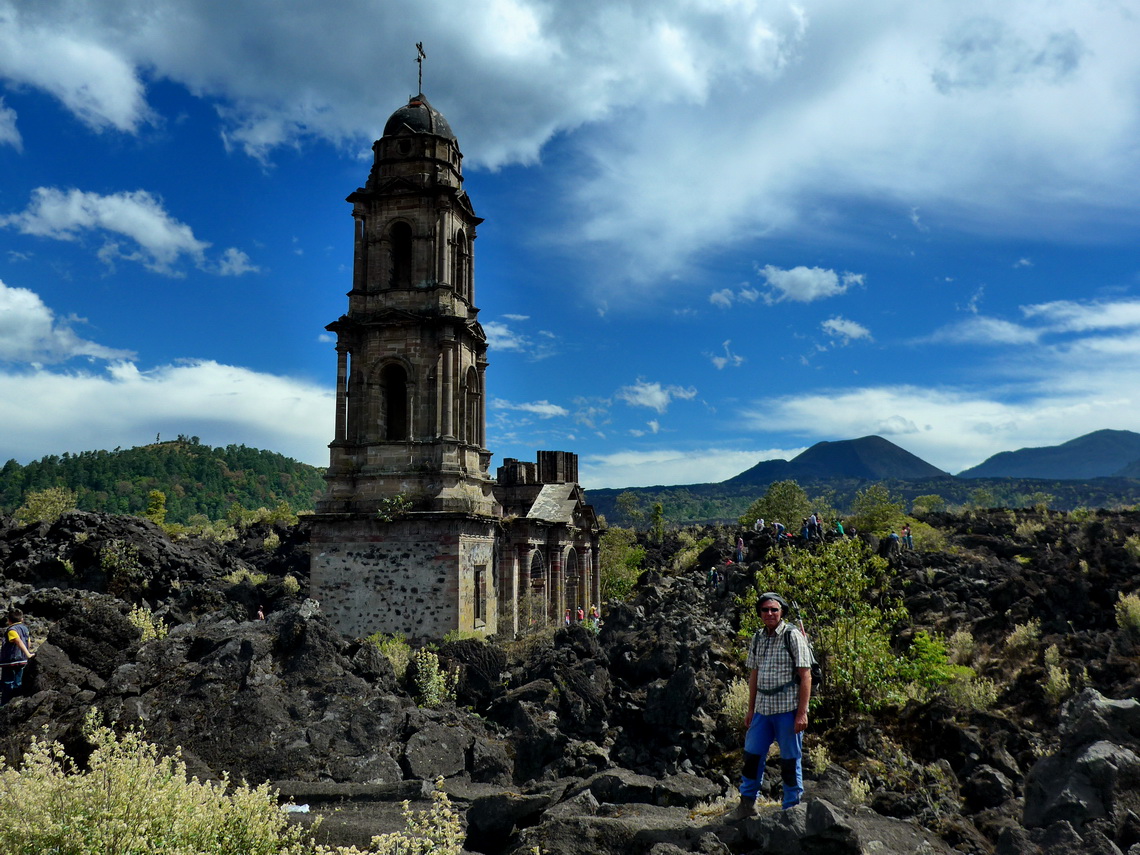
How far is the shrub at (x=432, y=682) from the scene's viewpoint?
15.0 meters

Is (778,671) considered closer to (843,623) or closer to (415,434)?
(843,623)

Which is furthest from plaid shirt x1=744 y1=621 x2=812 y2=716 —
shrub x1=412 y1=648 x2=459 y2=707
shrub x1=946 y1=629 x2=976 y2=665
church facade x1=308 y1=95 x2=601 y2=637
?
church facade x1=308 y1=95 x2=601 y2=637

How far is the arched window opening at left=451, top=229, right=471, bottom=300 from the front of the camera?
25516mm

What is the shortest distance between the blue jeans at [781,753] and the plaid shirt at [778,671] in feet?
0.30

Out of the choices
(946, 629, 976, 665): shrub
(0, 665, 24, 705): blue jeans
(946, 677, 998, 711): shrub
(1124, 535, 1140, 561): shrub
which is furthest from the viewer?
(1124, 535, 1140, 561): shrub

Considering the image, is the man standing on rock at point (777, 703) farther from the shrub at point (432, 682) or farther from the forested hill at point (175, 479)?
the forested hill at point (175, 479)

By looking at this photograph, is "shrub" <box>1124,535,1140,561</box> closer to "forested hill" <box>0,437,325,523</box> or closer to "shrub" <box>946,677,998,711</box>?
"shrub" <box>946,677,998,711</box>

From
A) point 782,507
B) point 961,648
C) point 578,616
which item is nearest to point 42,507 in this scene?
point 578,616

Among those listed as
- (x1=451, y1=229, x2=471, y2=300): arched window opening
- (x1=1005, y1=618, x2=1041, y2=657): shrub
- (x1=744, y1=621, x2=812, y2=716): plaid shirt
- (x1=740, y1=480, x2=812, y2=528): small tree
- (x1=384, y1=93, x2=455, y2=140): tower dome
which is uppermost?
(x1=384, y1=93, x2=455, y2=140): tower dome

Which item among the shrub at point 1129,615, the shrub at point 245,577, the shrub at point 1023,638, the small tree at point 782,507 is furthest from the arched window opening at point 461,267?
the small tree at point 782,507

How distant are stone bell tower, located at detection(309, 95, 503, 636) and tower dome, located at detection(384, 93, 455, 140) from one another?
1.8 inches

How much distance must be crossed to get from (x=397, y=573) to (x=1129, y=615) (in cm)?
Answer: 1721

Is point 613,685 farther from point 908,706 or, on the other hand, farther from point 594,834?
point 594,834

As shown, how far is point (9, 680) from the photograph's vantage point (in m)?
11.6
